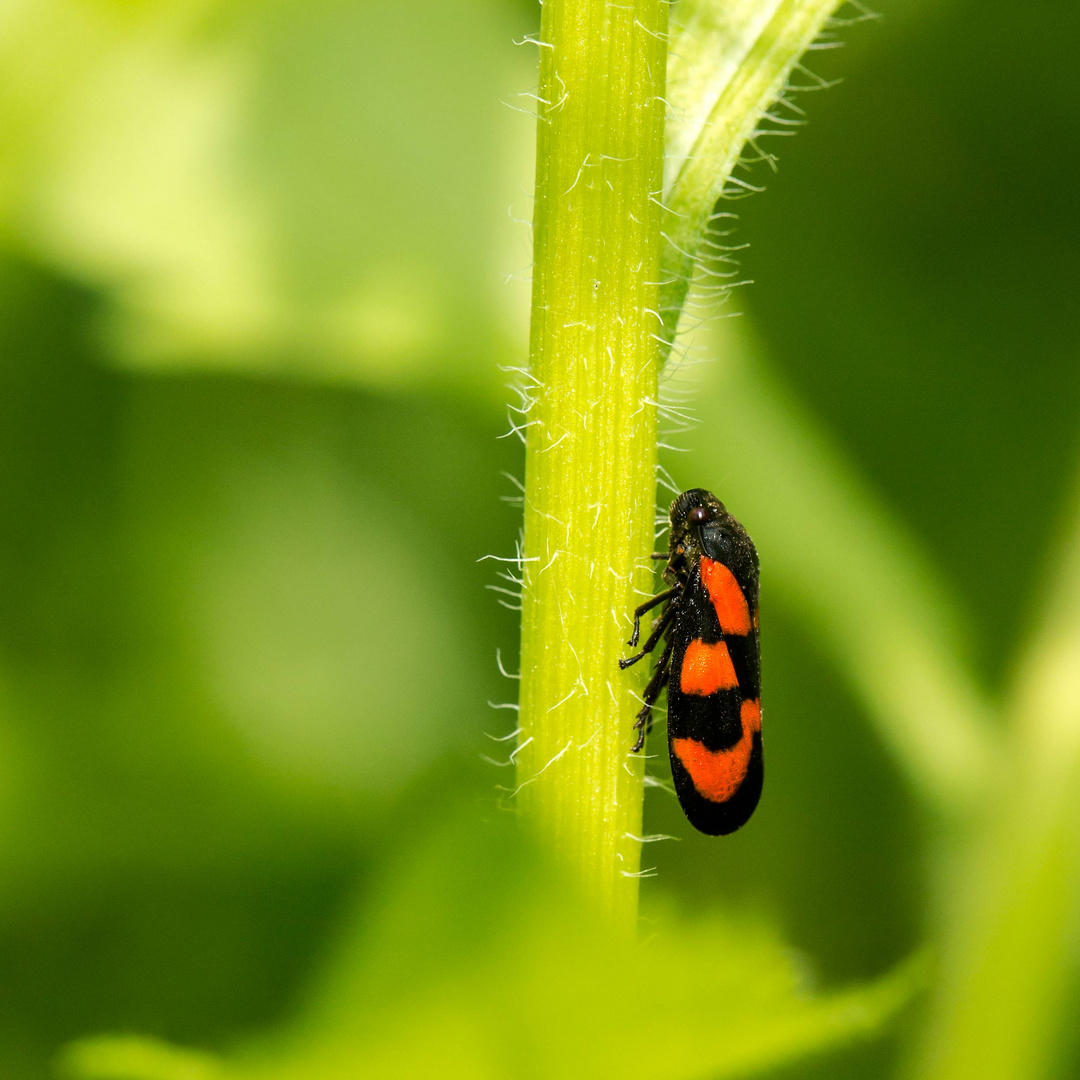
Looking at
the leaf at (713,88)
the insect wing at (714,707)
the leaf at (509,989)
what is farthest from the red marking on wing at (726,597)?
the leaf at (509,989)

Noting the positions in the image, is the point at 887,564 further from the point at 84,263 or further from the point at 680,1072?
the point at 680,1072

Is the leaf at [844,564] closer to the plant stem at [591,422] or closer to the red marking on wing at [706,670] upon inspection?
the red marking on wing at [706,670]

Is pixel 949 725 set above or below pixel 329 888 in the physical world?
above

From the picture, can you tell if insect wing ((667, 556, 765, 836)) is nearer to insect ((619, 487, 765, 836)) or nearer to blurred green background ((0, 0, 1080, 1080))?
insect ((619, 487, 765, 836))

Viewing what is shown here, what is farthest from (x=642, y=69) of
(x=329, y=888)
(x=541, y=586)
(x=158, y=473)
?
(x=158, y=473)

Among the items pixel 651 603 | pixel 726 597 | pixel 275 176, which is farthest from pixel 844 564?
pixel 275 176

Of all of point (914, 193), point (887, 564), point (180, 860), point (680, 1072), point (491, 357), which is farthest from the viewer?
point (914, 193)
